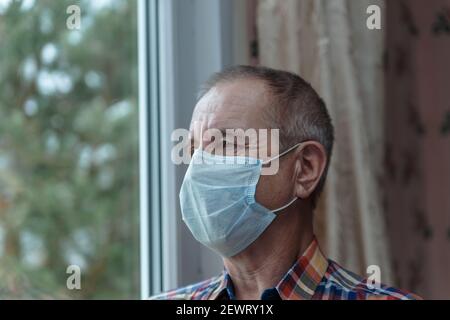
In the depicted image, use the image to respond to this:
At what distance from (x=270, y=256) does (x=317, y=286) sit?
99 mm

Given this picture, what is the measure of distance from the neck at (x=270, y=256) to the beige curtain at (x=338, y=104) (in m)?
0.31

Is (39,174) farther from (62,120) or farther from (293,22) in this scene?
(293,22)

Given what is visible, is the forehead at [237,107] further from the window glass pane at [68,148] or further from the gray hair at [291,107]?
the window glass pane at [68,148]

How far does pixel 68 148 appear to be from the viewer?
164 centimetres

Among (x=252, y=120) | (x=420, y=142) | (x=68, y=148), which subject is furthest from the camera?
(x=420, y=142)

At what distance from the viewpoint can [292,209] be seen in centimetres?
132

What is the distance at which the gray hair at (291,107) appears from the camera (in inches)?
51.2

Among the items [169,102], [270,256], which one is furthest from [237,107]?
[169,102]

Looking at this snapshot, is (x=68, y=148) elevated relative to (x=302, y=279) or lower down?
elevated

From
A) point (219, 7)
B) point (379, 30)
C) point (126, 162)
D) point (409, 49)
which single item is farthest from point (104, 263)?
point (409, 49)

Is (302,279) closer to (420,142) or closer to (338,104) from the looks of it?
(338,104)

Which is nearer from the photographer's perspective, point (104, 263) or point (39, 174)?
point (39, 174)
